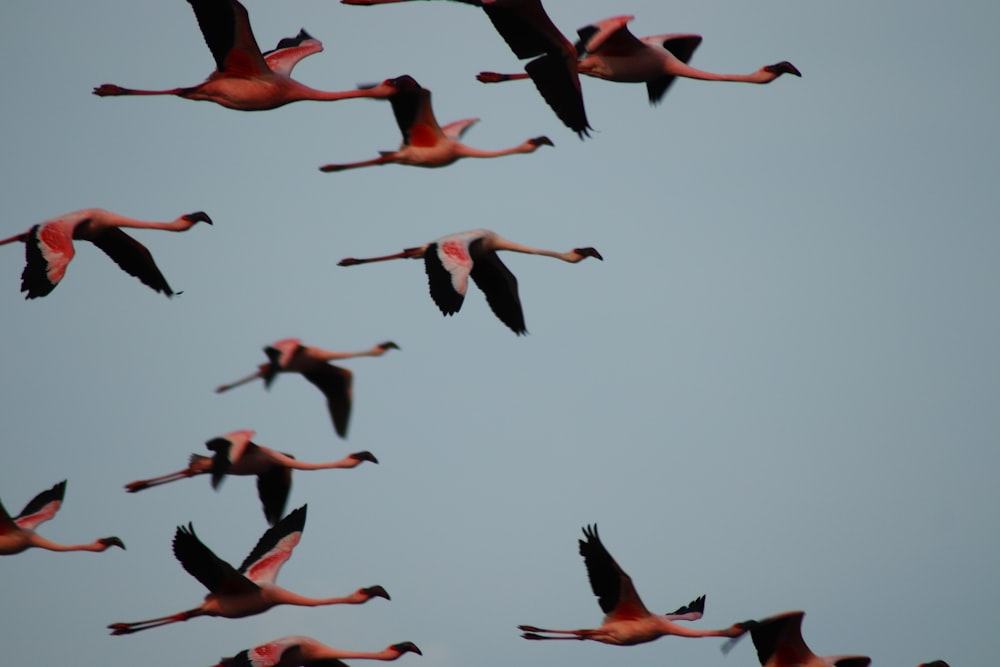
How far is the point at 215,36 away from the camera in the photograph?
19.4m

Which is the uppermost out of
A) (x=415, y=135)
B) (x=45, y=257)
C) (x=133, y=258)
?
(x=415, y=135)

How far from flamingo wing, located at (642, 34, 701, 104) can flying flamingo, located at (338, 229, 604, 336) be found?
1968mm

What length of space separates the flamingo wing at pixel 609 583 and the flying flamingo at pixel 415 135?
5.27 m

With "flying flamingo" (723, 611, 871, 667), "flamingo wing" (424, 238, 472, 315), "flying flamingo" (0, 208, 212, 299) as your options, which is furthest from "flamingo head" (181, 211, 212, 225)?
"flying flamingo" (723, 611, 871, 667)

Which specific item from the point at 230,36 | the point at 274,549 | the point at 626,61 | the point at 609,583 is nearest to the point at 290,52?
the point at 230,36

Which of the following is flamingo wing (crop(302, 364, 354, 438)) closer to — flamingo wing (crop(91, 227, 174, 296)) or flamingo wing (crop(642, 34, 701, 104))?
flamingo wing (crop(91, 227, 174, 296))

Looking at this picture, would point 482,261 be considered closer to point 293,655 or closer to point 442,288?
point 442,288

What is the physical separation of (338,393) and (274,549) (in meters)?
2.01

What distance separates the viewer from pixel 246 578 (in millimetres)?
19719

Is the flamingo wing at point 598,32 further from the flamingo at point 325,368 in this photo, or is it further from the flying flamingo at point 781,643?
the flying flamingo at point 781,643

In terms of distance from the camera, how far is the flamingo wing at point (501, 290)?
2117 cm

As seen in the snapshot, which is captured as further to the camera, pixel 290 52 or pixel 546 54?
pixel 290 52

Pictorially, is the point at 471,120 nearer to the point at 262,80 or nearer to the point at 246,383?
the point at 262,80

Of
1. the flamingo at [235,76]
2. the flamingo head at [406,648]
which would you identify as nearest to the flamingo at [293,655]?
the flamingo head at [406,648]
